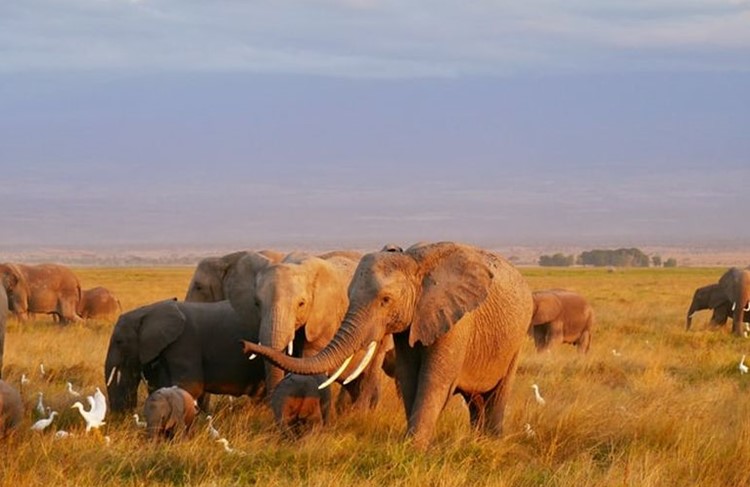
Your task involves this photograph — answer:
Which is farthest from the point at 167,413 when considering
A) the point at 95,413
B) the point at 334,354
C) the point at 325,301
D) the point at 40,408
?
the point at 325,301

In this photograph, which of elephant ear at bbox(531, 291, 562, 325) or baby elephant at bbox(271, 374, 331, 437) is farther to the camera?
elephant ear at bbox(531, 291, 562, 325)

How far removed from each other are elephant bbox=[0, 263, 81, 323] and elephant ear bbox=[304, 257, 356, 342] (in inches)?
741

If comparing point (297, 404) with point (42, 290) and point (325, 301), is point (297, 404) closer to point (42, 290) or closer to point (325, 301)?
point (325, 301)

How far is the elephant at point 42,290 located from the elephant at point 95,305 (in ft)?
1.43

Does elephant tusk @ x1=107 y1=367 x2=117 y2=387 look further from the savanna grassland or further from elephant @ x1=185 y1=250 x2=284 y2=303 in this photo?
elephant @ x1=185 y1=250 x2=284 y2=303

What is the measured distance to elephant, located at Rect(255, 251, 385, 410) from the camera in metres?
11.0

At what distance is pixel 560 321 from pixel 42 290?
45.8ft

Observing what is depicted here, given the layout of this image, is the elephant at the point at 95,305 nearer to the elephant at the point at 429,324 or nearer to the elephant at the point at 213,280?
the elephant at the point at 213,280

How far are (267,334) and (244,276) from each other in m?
1.98

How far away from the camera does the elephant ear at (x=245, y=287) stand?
12.5 meters

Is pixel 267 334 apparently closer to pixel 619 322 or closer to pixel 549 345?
pixel 549 345

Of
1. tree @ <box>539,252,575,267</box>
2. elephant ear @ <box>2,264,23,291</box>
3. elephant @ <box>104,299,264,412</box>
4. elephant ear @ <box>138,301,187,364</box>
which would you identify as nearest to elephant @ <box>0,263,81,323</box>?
elephant ear @ <box>2,264,23,291</box>

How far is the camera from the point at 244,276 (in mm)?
12758

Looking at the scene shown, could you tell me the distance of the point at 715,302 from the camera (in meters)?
30.6
